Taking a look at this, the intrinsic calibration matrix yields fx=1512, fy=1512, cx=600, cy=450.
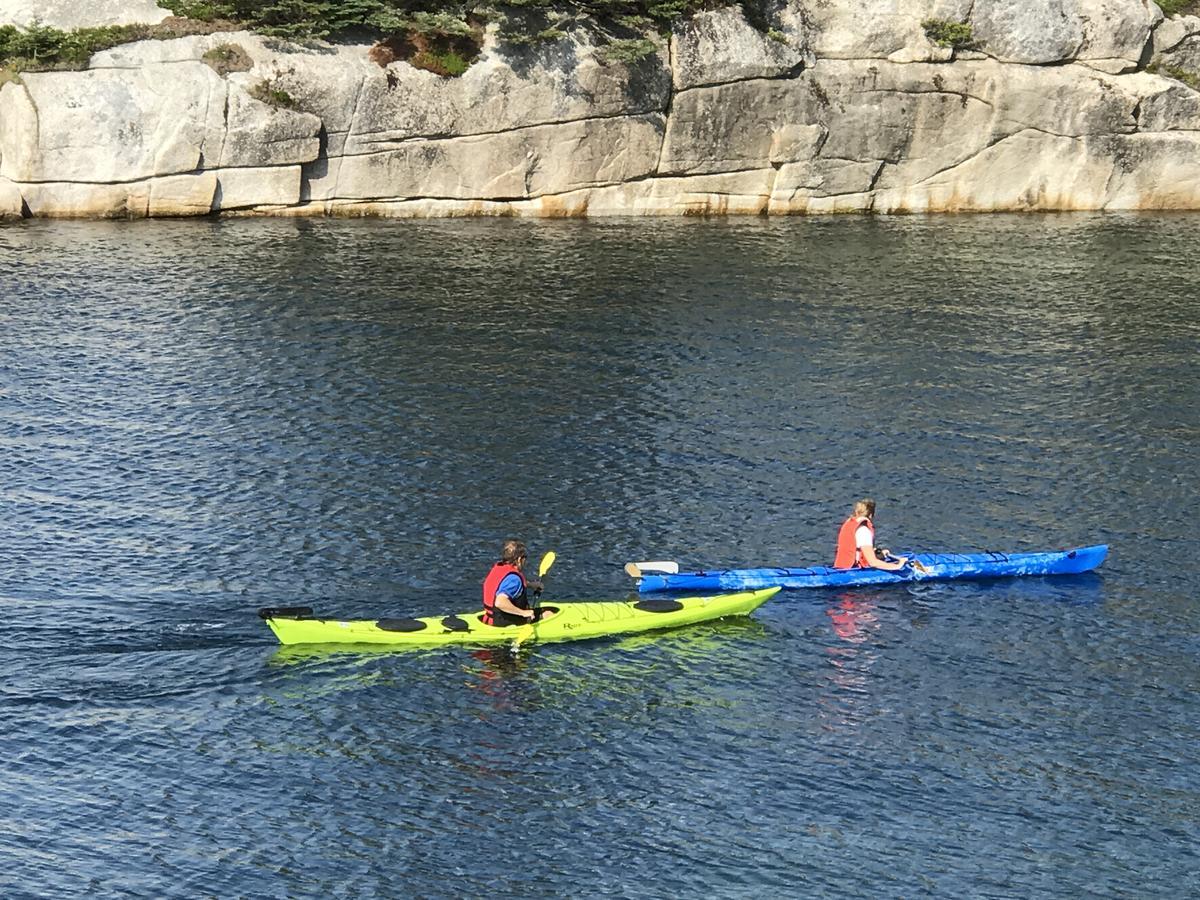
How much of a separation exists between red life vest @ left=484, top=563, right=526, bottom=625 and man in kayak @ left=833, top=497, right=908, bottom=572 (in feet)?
25.5

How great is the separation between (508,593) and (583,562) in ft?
15.0

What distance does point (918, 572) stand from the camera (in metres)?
33.6

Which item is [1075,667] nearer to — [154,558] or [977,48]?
[154,558]

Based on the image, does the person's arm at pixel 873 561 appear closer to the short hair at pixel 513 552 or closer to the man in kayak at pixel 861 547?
the man in kayak at pixel 861 547

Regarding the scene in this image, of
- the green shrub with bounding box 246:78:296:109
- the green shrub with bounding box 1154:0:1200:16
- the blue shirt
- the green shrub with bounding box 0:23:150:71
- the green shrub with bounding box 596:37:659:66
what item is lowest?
the blue shirt

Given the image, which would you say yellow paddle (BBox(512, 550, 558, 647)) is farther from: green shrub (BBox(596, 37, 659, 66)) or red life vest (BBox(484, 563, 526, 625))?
green shrub (BBox(596, 37, 659, 66))

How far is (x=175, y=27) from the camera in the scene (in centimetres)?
6419

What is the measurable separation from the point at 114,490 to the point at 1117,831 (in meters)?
24.4

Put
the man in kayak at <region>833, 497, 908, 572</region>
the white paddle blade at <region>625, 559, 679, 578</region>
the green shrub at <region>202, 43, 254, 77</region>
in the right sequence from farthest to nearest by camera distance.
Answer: the green shrub at <region>202, 43, 254, 77</region> < the man in kayak at <region>833, 497, 908, 572</region> < the white paddle blade at <region>625, 559, 679, 578</region>

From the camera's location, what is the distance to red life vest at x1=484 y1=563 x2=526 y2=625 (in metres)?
29.5

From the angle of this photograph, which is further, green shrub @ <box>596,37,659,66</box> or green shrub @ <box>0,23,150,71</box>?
green shrub @ <box>596,37,659,66</box>

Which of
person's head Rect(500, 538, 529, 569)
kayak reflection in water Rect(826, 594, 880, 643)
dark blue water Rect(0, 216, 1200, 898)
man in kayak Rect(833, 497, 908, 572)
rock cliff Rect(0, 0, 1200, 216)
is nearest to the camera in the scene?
dark blue water Rect(0, 216, 1200, 898)

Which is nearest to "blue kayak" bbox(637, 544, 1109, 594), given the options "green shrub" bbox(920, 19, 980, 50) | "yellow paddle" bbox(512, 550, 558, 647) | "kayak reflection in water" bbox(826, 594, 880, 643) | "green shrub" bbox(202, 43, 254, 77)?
"kayak reflection in water" bbox(826, 594, 880, 643)

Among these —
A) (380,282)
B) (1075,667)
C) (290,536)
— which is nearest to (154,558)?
(290,536)
